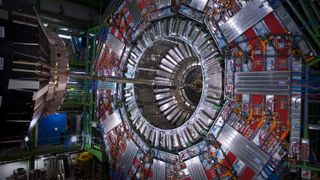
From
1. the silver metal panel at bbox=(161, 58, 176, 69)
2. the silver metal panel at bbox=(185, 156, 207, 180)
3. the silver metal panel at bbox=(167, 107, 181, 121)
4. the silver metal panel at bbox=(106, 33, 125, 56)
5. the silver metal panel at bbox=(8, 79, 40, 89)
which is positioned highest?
the silver metal panel at bbox=(106, 33, 125, 56)

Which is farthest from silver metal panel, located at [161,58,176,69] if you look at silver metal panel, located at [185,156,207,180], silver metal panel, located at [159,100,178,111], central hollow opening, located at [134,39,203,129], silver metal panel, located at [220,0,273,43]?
silver metal panel, located at [185,156,207,180]

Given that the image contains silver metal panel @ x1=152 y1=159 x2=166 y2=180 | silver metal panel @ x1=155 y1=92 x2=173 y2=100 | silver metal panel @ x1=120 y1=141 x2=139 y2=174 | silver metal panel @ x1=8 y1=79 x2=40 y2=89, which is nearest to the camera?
silver metal panel @ x1=8 y1=79 x2=40 y2=89

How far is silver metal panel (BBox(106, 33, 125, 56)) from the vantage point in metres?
5.82

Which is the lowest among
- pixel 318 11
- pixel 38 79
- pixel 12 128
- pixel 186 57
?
pixel 12 128

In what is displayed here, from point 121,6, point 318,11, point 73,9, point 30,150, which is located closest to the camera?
point 318,11

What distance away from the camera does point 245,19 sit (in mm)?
3750

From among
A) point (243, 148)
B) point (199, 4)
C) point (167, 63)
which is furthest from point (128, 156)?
point (199, 4)

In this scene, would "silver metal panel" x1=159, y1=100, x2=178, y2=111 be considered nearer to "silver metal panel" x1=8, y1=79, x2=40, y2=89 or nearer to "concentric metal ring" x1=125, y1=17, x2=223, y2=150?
"concentric metal ring" x1=125, y1=17, x2=223, y2=150

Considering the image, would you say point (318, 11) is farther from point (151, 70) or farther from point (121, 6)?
point (121, 6)

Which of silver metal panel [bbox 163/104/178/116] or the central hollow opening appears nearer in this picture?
the central hollow opening

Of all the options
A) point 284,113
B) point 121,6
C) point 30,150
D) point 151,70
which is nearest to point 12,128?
point 284,113

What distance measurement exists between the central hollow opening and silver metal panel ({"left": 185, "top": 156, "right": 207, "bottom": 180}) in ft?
4.01

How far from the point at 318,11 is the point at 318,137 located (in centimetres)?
174

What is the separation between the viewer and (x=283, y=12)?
3418 millimetres
